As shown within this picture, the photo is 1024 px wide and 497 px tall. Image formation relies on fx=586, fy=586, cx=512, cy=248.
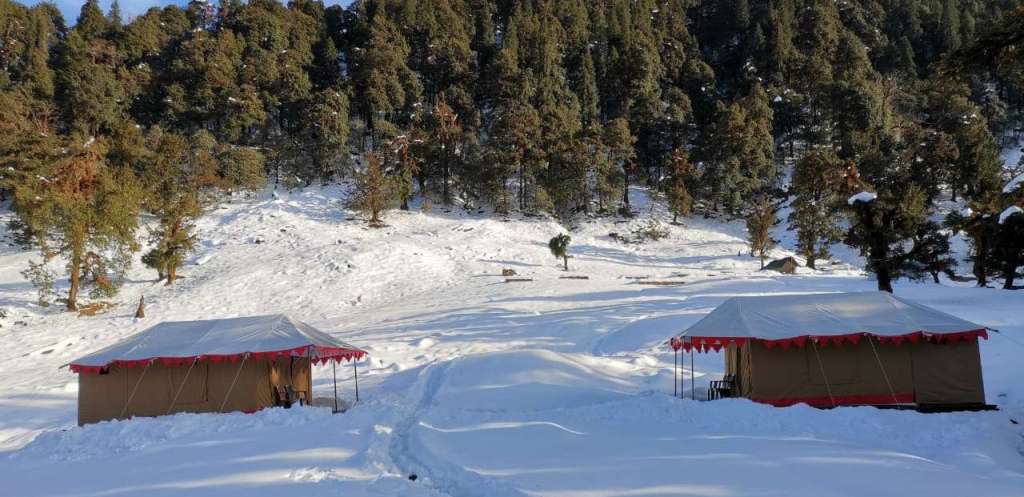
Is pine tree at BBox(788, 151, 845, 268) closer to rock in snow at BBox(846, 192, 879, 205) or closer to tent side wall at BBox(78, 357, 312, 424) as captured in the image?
rock in snow at BBox(846, 192, 879, 205)

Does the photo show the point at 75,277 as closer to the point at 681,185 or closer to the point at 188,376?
the point at 188,376

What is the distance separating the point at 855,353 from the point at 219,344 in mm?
14344

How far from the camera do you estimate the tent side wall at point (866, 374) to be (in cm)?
1241

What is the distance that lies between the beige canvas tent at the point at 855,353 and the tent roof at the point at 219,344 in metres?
8.76

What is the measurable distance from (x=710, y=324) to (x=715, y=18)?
280 feet

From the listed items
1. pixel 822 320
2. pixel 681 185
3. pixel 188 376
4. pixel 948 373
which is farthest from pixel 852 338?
pixel 681 185

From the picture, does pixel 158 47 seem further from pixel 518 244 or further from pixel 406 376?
pixel 406 376

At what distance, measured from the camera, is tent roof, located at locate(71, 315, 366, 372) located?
43.6 feet

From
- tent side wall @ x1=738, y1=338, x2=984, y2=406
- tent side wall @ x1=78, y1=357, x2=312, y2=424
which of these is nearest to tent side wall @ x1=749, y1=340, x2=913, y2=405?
tent side wall @ x1=738, y1=338, x2=984, y2=406

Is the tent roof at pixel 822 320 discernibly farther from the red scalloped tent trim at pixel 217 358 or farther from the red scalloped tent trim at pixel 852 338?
the red scalloped tent trim at pixel 217 358

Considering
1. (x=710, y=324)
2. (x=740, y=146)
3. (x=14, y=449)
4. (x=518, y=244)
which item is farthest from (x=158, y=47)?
(x=710, y=324)

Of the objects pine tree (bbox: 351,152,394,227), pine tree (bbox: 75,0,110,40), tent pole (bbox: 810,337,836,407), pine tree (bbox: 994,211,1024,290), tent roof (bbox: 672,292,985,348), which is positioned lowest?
tent pole (bbox: 810,337,836,407)

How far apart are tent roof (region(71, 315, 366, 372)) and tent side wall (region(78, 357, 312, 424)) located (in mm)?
352

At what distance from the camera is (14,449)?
1107 cm
